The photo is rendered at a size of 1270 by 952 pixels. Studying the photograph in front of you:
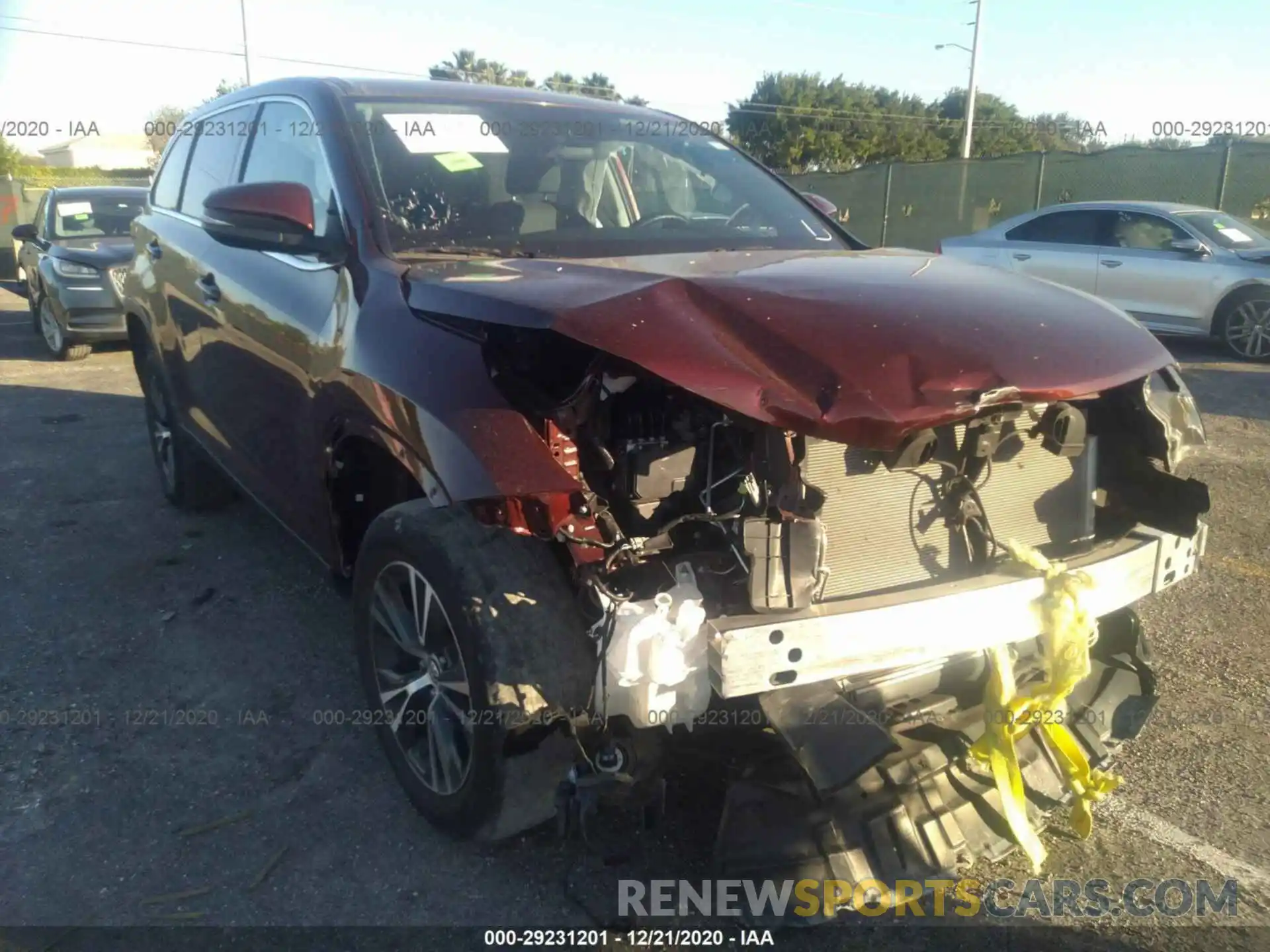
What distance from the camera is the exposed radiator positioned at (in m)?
2.44

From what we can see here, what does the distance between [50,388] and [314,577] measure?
235 inches

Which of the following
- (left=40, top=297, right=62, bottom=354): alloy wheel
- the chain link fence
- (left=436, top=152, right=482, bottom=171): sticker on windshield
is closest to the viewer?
(left=436, top=152, right=482, bottom=171): sticker on windshield

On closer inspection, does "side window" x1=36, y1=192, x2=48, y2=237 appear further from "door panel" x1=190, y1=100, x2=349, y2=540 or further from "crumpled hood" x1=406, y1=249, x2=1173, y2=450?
"crumpled hood" x1=406, y1=249, x2=1173, y2=450

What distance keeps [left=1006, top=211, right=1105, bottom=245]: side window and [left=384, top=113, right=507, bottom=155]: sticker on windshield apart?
902 cm

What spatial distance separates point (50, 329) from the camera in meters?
10.9

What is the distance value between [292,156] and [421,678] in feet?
6.43

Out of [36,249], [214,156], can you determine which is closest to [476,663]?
[214,156]

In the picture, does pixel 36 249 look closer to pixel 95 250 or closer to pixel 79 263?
pixel 95 250

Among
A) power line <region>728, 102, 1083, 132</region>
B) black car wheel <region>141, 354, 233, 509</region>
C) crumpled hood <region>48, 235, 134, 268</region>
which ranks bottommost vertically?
black car wheel <region>141, 354, 233, 509</region>

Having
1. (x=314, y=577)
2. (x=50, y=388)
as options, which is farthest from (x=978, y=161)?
(x=314, y=577)

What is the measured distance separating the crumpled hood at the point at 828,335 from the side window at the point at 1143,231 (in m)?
8.80

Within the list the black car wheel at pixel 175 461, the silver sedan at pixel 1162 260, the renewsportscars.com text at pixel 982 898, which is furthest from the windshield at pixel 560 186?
the silver sedan at pixel 1162 260

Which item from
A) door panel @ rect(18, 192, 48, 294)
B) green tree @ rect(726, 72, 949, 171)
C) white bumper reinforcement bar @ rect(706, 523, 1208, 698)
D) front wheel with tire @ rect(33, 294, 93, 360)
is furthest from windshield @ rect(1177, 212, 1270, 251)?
green tree @ rect(726, 72, 949, 171)

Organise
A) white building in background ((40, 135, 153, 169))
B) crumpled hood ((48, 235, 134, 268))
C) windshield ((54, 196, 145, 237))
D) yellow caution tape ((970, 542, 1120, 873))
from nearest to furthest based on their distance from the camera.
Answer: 1. yellow caution tape ((970, 542, 1120, 873))
2. crumpled hood ((48, 235, 134, 268))
3. windshield ((54, 196, 145, 237))
4. white building in background ((40, 135, 153, 169))
